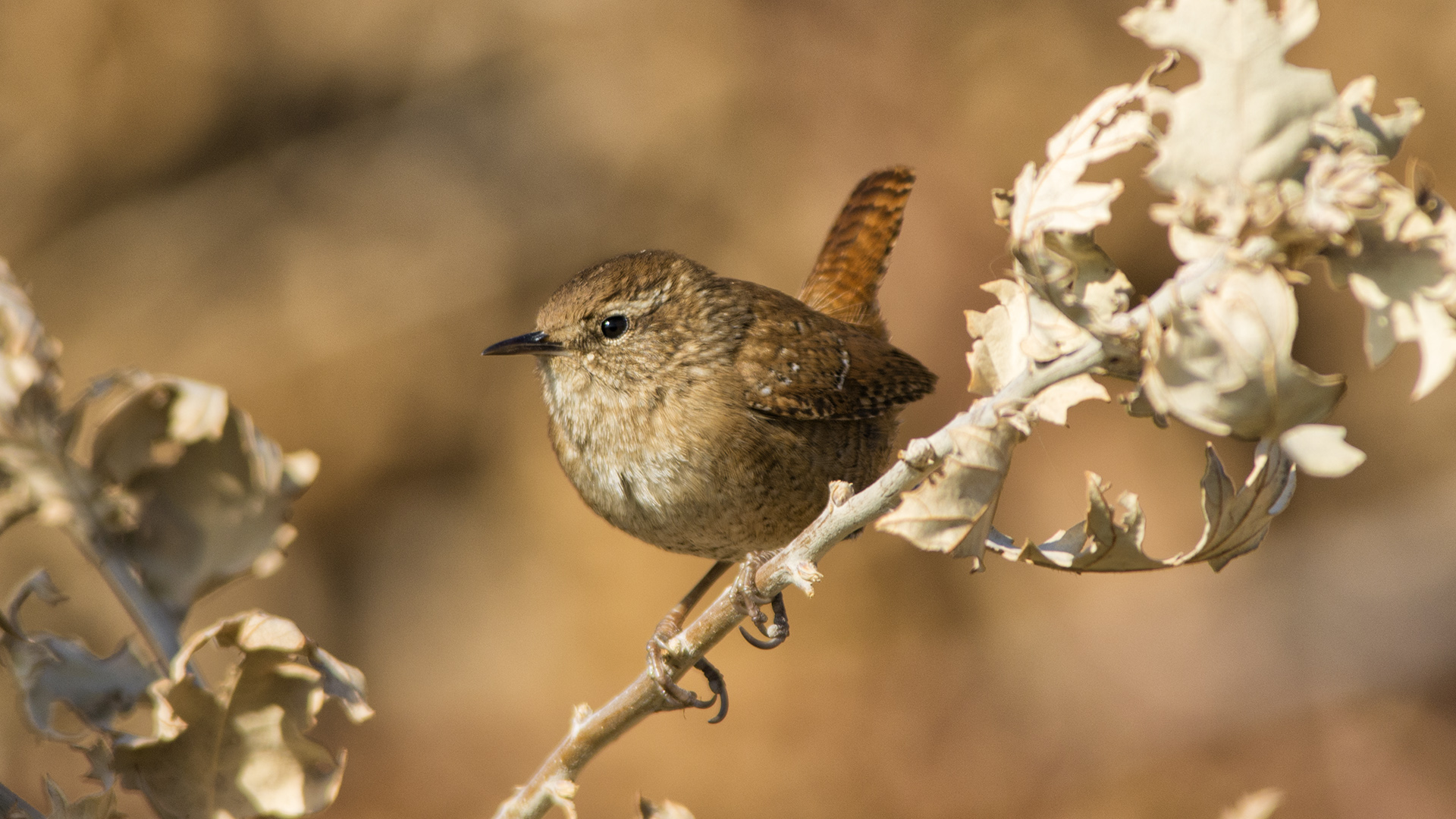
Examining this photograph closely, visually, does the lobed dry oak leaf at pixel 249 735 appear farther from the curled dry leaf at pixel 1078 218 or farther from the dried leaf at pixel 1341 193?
the dried leaf at pixel 1341 193

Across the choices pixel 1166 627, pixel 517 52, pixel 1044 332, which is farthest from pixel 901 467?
pixel 517 52

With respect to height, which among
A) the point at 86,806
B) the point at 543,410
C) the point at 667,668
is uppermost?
the point at 86,806

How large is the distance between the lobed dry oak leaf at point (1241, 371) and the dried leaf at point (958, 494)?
13cm

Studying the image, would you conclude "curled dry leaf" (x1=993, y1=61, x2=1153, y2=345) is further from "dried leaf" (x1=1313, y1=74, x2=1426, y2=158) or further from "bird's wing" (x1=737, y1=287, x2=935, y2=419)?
"bird's wing" (x1=737, y1=287, x2=935, y2=419)

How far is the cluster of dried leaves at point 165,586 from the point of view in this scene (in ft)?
3.27

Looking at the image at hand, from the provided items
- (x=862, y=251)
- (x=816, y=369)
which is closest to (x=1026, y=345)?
(x=816, y=369)

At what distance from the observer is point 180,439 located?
3.63ft

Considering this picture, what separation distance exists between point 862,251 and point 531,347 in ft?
3.88

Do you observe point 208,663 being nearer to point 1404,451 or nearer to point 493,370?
point 493,370

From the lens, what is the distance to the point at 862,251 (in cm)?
332

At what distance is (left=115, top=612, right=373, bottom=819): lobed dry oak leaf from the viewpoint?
1005 millimetres

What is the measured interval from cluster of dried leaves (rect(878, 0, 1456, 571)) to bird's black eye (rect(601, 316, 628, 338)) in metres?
1.78

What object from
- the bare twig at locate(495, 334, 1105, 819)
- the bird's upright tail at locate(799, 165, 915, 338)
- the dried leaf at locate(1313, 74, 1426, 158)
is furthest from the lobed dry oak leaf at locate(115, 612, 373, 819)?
the bird's upright tail at locate(799, 165, 915, 338)

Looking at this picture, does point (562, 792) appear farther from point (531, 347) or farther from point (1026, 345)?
point (531, 347)
